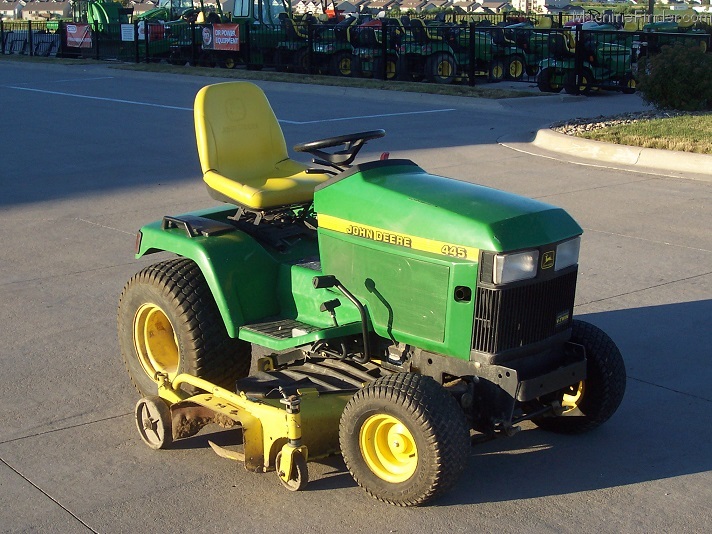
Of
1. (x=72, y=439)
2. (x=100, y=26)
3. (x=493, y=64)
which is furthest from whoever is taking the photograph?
(x=100, y=26)

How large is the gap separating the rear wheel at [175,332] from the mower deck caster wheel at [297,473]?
77cm

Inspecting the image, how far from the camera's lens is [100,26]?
31.7 meters

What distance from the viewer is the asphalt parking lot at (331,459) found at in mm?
3986

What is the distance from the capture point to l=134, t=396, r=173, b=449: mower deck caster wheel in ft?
14.6

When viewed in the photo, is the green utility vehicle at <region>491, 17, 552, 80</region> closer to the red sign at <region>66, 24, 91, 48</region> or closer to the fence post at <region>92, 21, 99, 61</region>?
the fence post at <region>92, 21, 99, 61</region>

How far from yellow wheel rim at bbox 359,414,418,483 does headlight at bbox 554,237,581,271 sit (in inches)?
35.3

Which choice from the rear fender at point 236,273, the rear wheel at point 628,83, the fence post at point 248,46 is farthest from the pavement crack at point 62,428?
the fence post at point 248,46

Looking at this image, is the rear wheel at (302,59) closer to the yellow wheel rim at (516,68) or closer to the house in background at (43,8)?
the yellow wheel rim at (516,68)

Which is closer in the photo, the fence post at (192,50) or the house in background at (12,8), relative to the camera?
the fence post at (192,50)

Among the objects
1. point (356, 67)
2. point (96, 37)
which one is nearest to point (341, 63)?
point (356, 67)

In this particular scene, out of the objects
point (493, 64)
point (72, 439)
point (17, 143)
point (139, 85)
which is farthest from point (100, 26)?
point (72, 439)

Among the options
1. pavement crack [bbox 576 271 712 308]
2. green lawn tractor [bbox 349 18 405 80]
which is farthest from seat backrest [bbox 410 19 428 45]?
pavement crack [bbox 576 271 712 308]

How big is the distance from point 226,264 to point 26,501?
4.20ft

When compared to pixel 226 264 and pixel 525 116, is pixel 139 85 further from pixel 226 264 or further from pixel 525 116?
pixel 226 264
